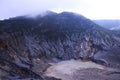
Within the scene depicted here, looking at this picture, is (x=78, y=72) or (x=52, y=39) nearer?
(x=78, y=72)

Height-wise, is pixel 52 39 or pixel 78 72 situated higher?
pixel 52 39

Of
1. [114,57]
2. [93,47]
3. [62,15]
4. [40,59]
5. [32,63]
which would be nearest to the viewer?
[32,63]

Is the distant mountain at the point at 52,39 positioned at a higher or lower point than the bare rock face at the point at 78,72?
higher

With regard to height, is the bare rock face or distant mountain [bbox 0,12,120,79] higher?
distant mountain [bbox 0,12,120,79]

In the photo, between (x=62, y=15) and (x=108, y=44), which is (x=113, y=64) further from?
(x=62, y=15)

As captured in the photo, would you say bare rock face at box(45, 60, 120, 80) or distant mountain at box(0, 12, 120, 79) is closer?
bare rock face at box(45, 60, 120, 80)

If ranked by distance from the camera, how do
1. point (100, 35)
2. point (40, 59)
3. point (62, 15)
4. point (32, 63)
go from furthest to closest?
point (62, 15) < point (100, 35) < point (40, 59) < point (32, 63)

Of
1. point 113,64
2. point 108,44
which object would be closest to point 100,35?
point 108,44

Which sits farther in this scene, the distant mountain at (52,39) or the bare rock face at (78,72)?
the distant mountain at (52,39)
